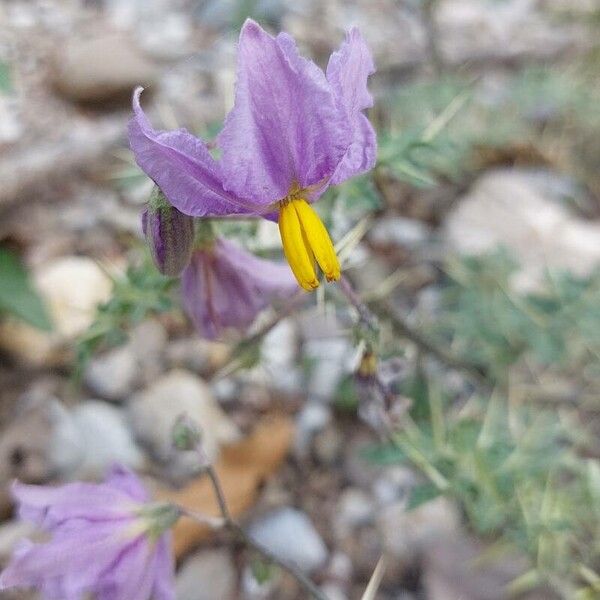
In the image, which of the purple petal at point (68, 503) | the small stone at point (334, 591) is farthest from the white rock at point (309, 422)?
the purple petal at point (68, 503)

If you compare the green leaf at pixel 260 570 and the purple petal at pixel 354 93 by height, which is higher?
the purple petal at pixel 354 93

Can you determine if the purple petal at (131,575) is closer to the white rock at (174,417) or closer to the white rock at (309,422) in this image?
the white rock at (174,417)

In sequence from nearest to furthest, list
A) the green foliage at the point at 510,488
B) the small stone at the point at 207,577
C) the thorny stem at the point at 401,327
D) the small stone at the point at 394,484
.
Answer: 1. the thorny stem at the point at 401,327
2. the green foliage at the point at 510,488
3. the small stone at the point at 207,577
4. the small stone at the point at 394,484

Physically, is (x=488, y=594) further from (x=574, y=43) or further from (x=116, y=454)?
(x=574, y=43)

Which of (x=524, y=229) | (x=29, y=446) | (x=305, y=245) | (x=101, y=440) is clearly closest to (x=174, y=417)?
(x=101, y=440)

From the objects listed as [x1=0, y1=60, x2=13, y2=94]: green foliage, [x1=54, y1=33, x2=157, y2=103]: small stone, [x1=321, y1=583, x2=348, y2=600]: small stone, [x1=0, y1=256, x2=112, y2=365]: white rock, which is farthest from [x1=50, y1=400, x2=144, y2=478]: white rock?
[x1=54, y1=33, x2=157, y2=103]: small stone

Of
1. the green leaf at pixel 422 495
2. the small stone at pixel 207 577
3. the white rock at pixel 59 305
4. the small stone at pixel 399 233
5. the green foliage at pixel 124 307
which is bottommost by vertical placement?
the small stone at pixel 207 577
